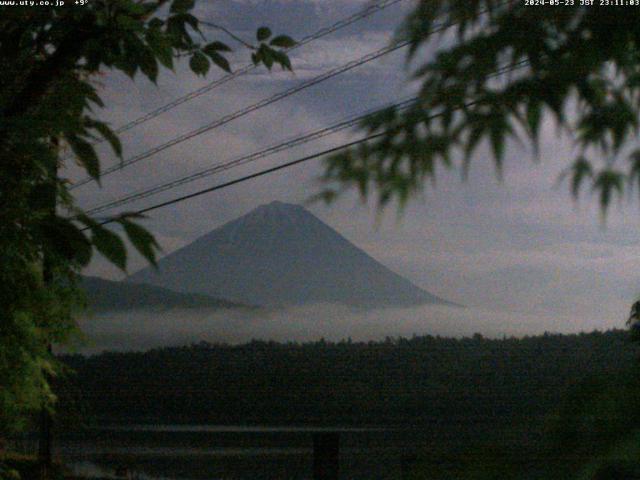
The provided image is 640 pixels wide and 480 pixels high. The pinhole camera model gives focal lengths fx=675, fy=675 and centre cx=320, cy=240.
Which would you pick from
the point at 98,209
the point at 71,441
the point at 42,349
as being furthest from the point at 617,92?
the point at 71,441

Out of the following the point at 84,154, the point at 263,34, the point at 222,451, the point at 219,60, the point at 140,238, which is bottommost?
the point at 222,451

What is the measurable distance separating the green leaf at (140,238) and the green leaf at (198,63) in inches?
54.9

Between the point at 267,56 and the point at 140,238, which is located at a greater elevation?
the point at 267,56

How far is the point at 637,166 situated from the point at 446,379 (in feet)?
81.0

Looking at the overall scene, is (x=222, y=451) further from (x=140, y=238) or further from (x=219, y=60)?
(x=140, y=238)

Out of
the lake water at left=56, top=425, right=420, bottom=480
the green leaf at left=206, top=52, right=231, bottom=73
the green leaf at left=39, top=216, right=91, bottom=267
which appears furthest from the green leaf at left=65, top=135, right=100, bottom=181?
the lake water at left=56, top=425, right=420, bottom=480

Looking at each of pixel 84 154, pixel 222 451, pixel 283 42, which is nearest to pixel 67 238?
pixel 84 154

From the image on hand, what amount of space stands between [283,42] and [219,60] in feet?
0.96

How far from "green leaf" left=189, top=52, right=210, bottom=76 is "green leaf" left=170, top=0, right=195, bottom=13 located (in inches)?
7.3

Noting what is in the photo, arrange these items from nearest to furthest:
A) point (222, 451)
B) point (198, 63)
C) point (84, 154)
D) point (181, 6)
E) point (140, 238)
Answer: point (140, 238) < point (84, 154) < point (181, 6) < point (198, 63) < point (222, 451)

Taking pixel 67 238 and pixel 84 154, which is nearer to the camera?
pixel 67 238

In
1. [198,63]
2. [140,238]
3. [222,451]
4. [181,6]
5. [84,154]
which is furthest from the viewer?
[222,451]

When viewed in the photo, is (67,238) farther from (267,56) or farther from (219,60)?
(267,56)

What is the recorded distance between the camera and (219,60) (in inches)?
106
